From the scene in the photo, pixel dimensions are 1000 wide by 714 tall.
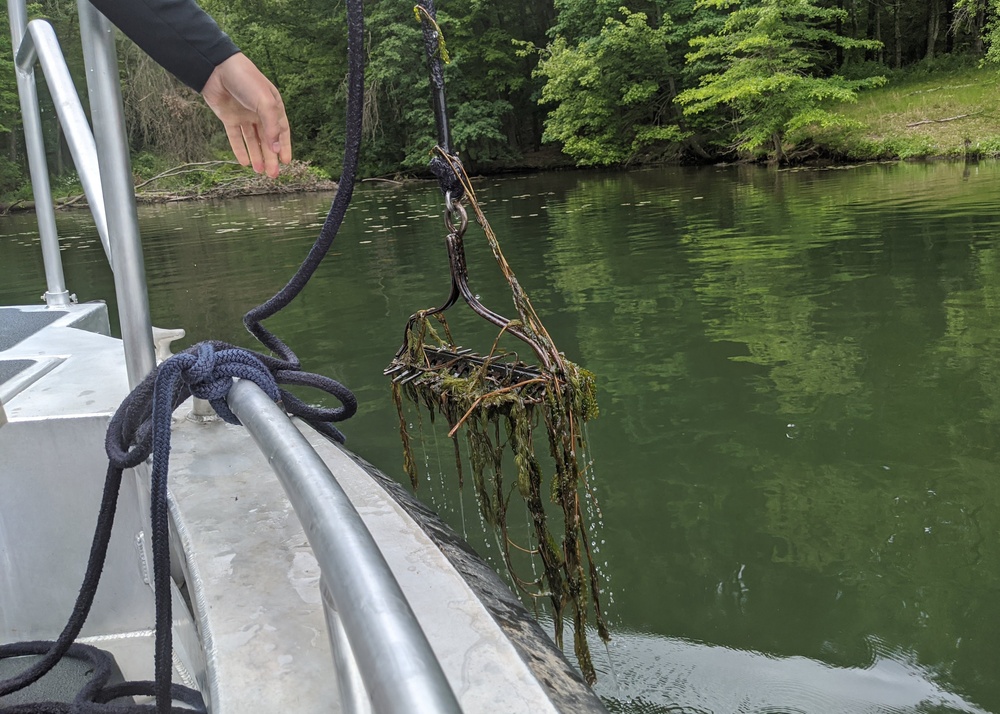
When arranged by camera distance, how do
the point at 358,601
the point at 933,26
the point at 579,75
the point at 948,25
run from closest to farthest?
1. the point at 358,601
2. the point at 933,26
3. the point at 579,75
4. the point at 948,25

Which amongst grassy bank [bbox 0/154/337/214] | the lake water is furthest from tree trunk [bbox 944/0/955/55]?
grassy bank [bbox 0/154/337/214]

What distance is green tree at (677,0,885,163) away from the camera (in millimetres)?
23312

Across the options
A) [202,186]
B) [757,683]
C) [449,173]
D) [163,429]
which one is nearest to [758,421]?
[757,683]

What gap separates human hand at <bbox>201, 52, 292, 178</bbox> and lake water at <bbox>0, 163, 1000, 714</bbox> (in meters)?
2.02

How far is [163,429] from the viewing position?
102 centimetres

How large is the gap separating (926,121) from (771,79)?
402cm

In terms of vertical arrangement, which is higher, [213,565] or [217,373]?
[217,373]

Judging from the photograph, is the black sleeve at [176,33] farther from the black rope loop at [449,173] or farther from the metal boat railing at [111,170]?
the black rope loop at [449,173]

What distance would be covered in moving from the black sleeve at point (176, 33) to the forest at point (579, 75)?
2346 cm

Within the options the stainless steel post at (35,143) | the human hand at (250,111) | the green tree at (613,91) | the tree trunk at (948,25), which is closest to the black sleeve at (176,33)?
the human hand at (250,111)

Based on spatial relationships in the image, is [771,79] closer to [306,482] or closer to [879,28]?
[879,28]

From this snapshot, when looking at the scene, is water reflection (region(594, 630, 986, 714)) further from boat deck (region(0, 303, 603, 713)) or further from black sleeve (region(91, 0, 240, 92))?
black sleeve (region(91, 0, 240, 92))

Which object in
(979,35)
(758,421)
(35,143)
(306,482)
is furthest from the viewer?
(979,35)

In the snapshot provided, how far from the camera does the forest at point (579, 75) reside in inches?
955
